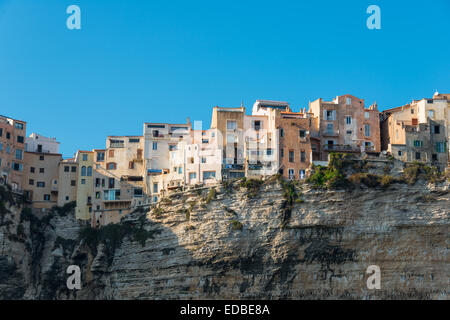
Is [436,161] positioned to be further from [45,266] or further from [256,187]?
[45,266]

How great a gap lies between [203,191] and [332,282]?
1205 centimetres

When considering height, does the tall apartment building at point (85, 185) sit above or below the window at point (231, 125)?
below

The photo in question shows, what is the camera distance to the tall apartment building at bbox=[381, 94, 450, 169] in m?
105

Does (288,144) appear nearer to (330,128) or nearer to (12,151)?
(330,128)

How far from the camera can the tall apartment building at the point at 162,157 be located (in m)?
105

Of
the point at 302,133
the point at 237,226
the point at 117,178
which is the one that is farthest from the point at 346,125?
the point at 117,178

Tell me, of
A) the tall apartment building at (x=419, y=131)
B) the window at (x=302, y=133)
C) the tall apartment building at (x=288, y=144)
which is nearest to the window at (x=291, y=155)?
the tall apartment building at (x=288, y=144)

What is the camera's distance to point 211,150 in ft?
343

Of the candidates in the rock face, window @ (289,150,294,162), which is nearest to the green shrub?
the rock face

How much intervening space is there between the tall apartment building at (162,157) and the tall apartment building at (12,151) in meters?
10.1

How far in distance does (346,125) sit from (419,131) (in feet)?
19.2

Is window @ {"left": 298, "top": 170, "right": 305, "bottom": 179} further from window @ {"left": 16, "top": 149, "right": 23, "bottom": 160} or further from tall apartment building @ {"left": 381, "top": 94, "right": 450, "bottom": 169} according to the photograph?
window @ {"left": 16, "top": 149, "right": 23, "bottom": 160}

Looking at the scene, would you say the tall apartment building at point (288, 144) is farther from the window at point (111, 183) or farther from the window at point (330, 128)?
the window at point (111, 183)
